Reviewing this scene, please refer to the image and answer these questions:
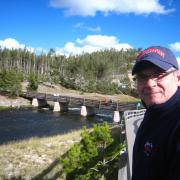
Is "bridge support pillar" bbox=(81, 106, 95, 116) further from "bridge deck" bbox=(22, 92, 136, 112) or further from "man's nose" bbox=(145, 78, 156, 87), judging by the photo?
"man's nose" bbox=(145, 78, 156, 87)

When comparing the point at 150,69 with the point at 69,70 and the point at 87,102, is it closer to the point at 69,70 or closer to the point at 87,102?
the point at 87,102

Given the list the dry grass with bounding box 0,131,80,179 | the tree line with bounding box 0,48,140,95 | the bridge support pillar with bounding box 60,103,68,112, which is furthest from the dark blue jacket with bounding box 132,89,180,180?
the tree line with bounding box 0,48,140,95

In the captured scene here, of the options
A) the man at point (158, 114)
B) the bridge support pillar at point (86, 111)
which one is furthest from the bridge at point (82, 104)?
the man at point (158, 114)

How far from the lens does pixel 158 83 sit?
2.40 meters

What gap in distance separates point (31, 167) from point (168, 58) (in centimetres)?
1640

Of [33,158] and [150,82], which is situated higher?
[150,82]

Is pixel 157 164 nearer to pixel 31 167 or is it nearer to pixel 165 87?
pixel 165 87

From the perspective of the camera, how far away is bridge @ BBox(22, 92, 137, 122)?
55.6 m

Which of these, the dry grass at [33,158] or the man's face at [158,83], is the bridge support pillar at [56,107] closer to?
the dry grass at [33,158]

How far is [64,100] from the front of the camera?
62.9 metres

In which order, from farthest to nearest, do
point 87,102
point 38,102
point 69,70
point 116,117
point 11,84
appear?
point 69,70, point 11,84, point 38,102, point 87,102, point 116,117

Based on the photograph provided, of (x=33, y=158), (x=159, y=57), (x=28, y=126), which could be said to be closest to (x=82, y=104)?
(x=28, y=126)

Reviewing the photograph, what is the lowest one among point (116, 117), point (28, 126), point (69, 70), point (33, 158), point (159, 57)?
point (33, 158)

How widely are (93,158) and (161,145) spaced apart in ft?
41.9
